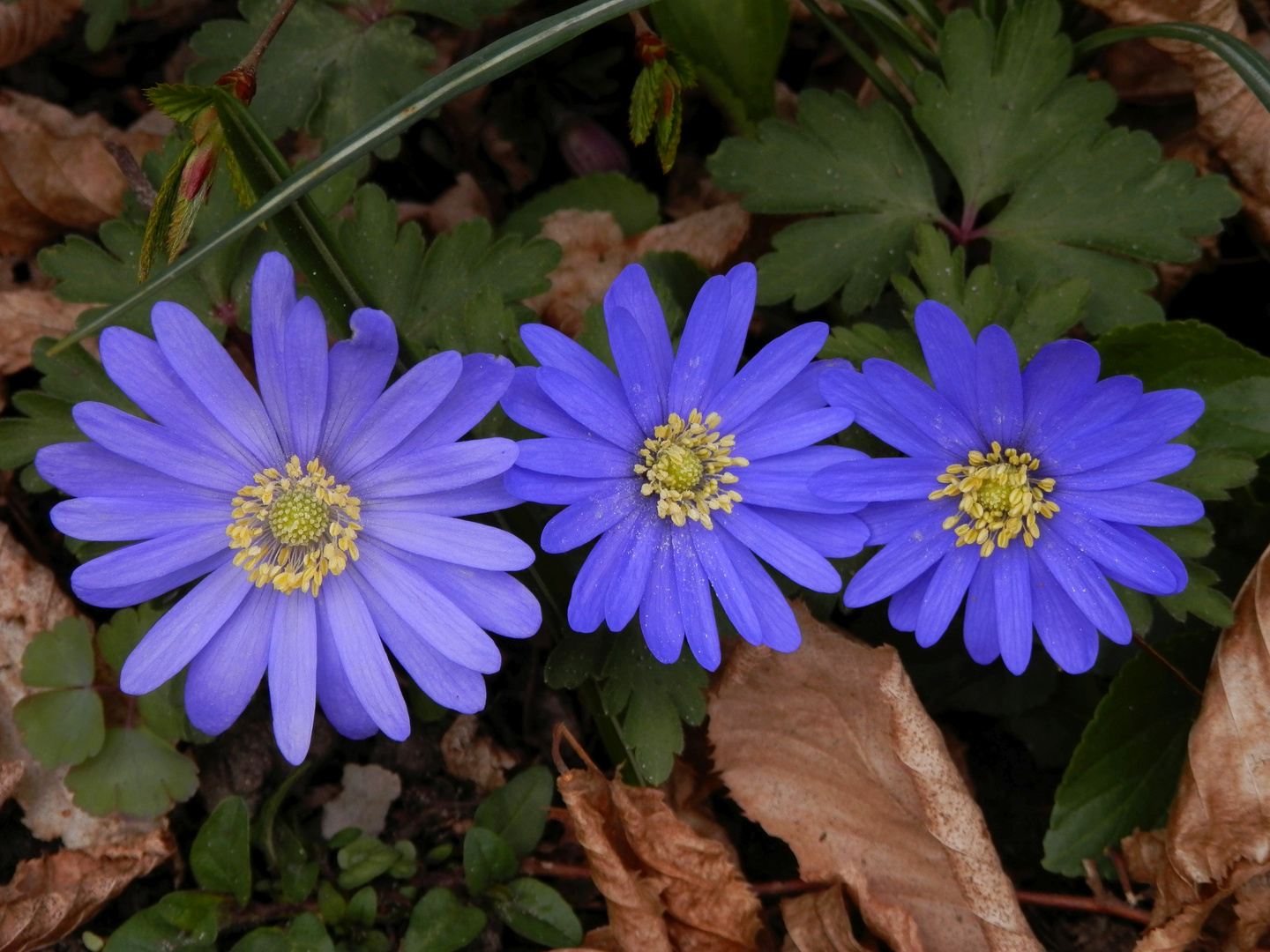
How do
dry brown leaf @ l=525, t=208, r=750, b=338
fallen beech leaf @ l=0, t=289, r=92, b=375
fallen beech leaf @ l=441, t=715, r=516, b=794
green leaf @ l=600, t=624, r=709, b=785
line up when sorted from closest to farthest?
1. green leaf @ l=600, t=624, r=709, b=785
2. fallen beech leaf @ l=441, t=715, r=516, b=794
3. fallen beech leaf @ l=0, t=289, r=92, b=375
4. dry brown leaf @ l=525, t=208, r=750, b=338

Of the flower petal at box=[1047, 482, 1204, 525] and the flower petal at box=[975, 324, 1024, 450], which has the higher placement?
the flower petal at box=[975, 324, 1024, 450]

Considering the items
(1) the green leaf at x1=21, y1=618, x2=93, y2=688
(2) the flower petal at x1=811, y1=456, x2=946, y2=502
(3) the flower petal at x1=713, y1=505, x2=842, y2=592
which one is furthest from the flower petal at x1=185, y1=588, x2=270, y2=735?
(2) the flower petal at x1=811, y1=456, x2=946, y2=502

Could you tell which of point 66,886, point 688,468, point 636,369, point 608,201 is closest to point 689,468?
point 688,468

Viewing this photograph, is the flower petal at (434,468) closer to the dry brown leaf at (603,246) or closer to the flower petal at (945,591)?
the flower petal at (945,591)

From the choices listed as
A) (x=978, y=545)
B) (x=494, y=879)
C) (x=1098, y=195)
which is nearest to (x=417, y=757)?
(x=494, y=879)

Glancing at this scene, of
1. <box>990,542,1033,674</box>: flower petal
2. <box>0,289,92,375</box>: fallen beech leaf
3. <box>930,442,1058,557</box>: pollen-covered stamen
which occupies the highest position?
<box>0,289,92,375</box>: fallen beech leaf

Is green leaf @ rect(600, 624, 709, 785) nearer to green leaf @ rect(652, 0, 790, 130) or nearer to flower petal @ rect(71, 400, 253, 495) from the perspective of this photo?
flower petal @ rect(71, 400, 253, 495)
